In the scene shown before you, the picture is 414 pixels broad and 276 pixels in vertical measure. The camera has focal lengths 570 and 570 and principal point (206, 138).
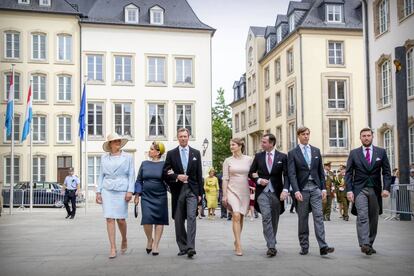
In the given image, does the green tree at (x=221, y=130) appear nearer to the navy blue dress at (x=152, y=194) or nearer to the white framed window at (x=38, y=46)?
the white framed window at (x=38, y=46)

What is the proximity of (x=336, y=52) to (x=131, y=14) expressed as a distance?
1512 cm

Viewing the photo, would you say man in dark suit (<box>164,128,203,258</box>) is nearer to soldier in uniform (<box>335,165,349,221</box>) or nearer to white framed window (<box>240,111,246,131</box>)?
soldier in uniform (<box>335,165,349,221</box>)

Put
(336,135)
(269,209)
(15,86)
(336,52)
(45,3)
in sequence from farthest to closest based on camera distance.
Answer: (336,52) < (336,135) < (45,3) < (15,86) < (269,209)

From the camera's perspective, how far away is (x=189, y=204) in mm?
8633

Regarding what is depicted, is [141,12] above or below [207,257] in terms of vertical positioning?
above

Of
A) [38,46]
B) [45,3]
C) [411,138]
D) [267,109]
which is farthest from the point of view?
[267,109]

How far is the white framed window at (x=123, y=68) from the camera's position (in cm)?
4050

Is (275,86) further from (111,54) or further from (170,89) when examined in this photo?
(111,54)

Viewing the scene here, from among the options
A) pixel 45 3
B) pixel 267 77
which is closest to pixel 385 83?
pixel 45 3

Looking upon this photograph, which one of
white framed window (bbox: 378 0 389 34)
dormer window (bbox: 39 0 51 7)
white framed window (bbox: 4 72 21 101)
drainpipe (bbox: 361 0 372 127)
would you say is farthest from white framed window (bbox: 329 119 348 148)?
white framed window (bbox: 4 72 21 101)

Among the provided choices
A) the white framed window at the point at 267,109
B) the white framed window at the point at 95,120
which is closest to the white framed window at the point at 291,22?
the white framed window at the point at 267,109

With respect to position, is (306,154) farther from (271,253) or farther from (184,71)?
(184,71)

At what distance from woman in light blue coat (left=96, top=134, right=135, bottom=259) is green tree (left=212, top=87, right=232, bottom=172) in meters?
51.6

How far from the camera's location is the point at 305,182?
342 inches
